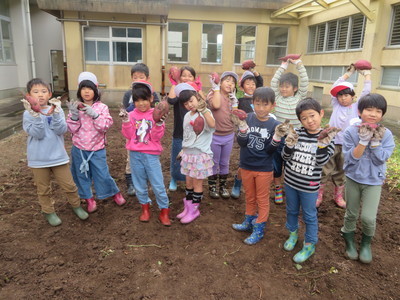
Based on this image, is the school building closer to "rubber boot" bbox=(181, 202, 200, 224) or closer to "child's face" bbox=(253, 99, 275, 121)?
"child's face" bbox=(253, 99, 275, 121)

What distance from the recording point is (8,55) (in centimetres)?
1216

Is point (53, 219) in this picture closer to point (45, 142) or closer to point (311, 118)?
point (45, 142)

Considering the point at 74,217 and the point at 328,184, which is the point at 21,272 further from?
the point at 328,184

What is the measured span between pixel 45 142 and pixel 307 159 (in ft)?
8.07

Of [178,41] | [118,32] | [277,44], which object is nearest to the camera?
[118,32]

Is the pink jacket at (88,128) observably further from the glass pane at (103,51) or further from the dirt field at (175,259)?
the glass pane at (103,51)

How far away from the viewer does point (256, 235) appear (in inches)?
116

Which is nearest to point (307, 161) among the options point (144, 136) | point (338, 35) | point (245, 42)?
point (144, 136)

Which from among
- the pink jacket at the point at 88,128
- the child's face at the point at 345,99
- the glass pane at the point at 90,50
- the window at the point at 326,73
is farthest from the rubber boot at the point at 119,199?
the window at the point at 326,73

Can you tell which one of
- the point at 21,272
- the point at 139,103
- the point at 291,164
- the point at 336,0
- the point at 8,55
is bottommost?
the point at 21,272

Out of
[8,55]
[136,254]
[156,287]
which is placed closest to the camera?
[156,287]

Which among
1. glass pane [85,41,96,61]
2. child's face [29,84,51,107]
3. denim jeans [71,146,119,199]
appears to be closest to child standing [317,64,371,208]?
denim jeans [71,146,119,199]

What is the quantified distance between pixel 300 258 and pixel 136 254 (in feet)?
4.79

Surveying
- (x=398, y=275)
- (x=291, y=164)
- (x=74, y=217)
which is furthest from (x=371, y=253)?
(x=74, y=217)
